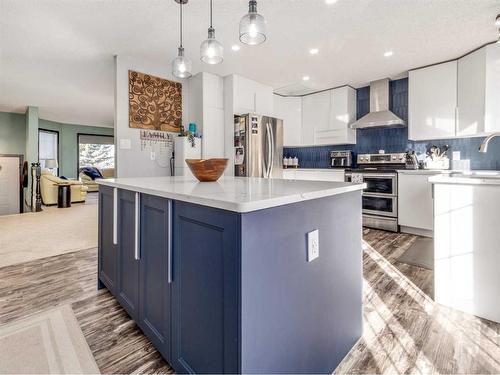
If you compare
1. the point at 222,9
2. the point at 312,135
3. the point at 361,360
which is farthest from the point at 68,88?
the point at 361,360

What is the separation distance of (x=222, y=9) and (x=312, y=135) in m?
3.14

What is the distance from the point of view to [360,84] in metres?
4.69

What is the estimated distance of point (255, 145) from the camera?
416cm

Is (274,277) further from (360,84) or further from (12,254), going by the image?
(360,84)

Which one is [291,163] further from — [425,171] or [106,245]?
[106,245]

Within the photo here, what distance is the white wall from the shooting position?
3.46 metres

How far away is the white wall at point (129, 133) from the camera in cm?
346

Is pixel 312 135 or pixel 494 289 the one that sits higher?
pixel 312 135

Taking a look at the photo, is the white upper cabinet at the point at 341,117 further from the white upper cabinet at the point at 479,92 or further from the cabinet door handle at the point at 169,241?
the cabinet door handle at the point at 169,241

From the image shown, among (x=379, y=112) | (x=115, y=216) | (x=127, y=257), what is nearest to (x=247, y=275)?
(x=127, y=257)

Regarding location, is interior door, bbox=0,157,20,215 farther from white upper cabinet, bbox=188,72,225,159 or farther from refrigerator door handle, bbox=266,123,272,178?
refrigerator door handle, bbox=266,123,272,178

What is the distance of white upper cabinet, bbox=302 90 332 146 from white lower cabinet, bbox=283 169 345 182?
2.00 ft

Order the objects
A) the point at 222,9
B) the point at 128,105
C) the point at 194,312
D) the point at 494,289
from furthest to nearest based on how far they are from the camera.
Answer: the point at 128,105
the point at 222,9
the point at 494,289
the point at 194,312

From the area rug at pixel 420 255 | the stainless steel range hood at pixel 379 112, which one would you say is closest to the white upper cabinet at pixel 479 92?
the stainless steel range hood at pixel 379 112
